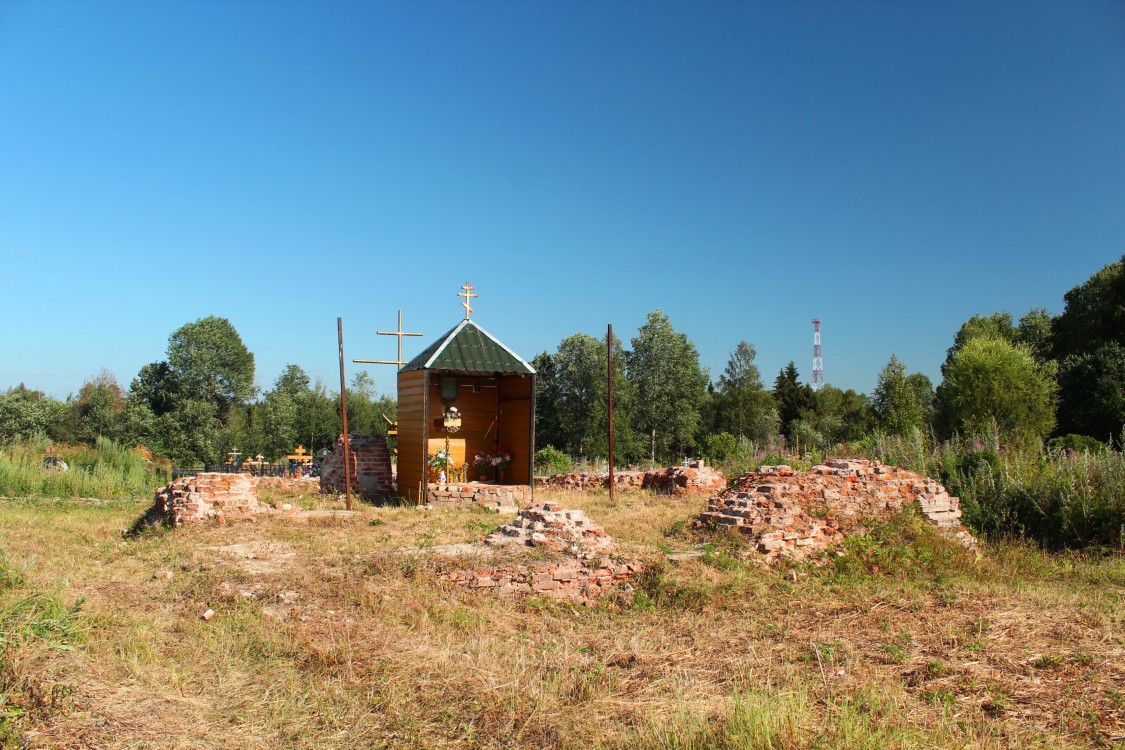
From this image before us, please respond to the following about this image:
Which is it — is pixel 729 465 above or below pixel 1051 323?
below

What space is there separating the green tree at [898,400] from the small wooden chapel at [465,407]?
15.9 m

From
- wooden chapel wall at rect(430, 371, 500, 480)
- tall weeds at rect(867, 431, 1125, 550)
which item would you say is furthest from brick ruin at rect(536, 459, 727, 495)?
tall weeds at rect(867, 431, 1125, 550)

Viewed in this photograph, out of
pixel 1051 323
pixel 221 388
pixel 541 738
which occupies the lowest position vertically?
pixel 541 738

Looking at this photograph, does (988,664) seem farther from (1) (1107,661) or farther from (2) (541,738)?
(2) (541,738)

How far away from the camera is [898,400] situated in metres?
33.3

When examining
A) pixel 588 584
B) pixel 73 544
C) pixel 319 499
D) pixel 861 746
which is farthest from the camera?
pixel 319 499

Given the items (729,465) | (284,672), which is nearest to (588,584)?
(284,672)

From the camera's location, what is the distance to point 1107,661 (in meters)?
5.23

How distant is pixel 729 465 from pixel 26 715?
17.2 m

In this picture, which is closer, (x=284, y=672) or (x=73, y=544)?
(x=284, y=672)

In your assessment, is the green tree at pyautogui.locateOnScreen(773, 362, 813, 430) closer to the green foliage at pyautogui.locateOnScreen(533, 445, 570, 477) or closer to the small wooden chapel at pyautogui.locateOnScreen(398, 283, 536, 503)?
the green foliage at pyautogui.locateOnScreen(533, 445, 570, 477)

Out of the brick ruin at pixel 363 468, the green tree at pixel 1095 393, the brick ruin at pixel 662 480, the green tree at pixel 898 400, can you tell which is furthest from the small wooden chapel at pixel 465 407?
the green tree at pixel 1095 393

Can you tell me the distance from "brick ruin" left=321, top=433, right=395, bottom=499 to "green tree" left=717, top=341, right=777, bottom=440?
30606mm

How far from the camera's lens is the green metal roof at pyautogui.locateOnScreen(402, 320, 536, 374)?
1450 cm
